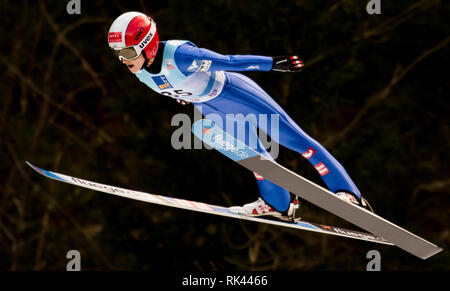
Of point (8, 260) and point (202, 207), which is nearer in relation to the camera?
point (202, 207)

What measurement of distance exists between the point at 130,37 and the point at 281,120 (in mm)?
1070

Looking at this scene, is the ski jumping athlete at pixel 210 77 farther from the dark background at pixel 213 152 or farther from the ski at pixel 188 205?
the dark background at pixel 213 152

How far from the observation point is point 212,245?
734 cm

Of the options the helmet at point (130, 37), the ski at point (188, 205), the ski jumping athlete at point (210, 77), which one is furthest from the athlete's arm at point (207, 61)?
the ski at point (188, 205)

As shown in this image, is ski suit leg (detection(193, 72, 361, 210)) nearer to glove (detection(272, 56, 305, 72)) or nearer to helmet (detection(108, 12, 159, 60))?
glove (detection(272, 56, 305, 72))

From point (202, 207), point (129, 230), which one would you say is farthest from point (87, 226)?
point (202, 207)

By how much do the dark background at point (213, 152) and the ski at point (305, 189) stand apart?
2.48 metres

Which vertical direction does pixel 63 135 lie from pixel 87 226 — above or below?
above

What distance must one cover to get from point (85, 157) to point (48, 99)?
1.29m

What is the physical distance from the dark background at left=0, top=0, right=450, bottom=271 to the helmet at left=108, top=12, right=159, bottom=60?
8.77 feet

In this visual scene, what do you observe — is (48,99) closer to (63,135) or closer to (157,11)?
(63,135)

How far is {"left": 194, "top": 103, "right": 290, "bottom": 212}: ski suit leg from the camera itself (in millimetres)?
4398

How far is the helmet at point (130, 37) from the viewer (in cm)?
395

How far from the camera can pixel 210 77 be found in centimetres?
420
